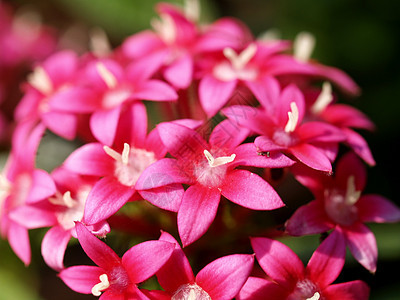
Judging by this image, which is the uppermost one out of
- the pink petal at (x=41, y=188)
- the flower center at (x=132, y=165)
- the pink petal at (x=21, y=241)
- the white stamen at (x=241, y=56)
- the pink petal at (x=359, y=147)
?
the white stamen at (x=241, y=56)

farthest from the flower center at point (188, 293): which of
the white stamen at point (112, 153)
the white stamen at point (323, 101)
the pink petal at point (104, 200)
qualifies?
the white stamen at point (323, 101)

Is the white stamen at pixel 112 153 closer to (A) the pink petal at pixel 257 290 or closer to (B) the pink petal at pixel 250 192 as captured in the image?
(B) the pink petal at pixel 250 192

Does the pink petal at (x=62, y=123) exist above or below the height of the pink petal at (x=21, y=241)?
above

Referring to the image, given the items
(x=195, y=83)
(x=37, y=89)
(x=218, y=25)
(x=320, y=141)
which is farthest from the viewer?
(x=218, y=25)

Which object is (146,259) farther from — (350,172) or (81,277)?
(350,172)

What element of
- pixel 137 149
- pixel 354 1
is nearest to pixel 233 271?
pixel 137 149

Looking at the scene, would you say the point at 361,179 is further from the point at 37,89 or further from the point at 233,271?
the point at 37,89
